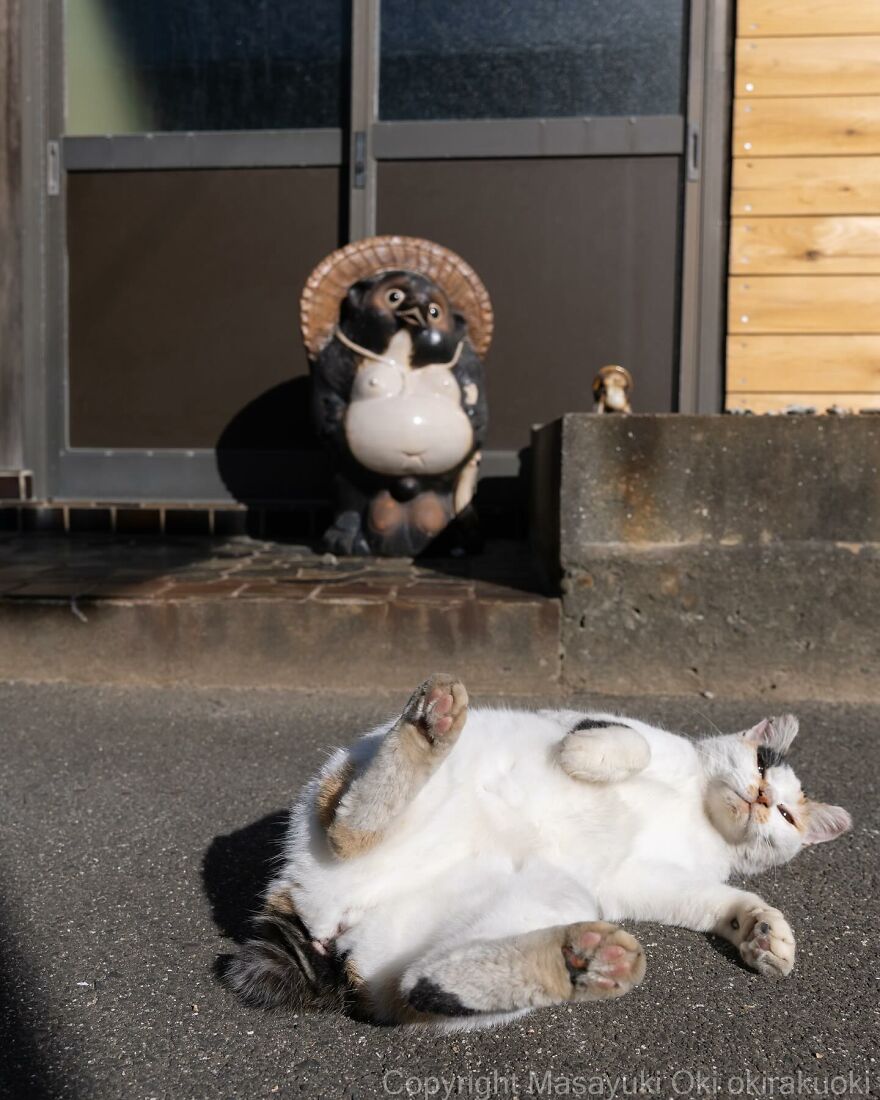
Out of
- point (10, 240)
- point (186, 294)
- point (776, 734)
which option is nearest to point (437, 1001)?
point (776, 734)

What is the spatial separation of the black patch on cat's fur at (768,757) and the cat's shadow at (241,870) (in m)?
0.81

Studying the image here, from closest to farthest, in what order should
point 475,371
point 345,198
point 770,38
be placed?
point 475,371
point 770,38
point 345,198

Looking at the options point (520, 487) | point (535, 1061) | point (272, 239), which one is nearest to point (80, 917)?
point (535, 1061)

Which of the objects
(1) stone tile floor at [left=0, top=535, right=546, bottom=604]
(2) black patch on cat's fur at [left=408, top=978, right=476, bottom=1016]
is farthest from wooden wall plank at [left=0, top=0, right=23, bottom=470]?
(2) black patch on cat's fur at [left=408, top=978, right=476, bottom=1016]

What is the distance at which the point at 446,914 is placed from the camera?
1247 millimetres

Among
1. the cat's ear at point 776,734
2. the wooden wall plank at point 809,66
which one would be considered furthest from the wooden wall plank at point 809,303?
the cat's ear at point 776,734

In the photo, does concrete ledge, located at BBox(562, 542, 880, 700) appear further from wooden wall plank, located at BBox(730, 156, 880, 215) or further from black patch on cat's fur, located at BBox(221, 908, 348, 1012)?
wooden wall plank, located at BBox(730, 156, 880, 215)

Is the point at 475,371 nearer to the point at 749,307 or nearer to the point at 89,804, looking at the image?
the point at 749,307

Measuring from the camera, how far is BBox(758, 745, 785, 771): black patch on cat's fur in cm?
160

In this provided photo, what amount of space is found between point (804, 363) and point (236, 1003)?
425 cm

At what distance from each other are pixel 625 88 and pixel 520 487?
209 centimetres

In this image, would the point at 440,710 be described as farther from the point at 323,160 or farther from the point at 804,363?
the point at 323,160

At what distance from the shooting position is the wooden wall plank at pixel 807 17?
4594mm

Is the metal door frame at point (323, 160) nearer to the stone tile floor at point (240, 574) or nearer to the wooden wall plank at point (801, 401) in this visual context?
the wooden wall plank at point (801, 401)
